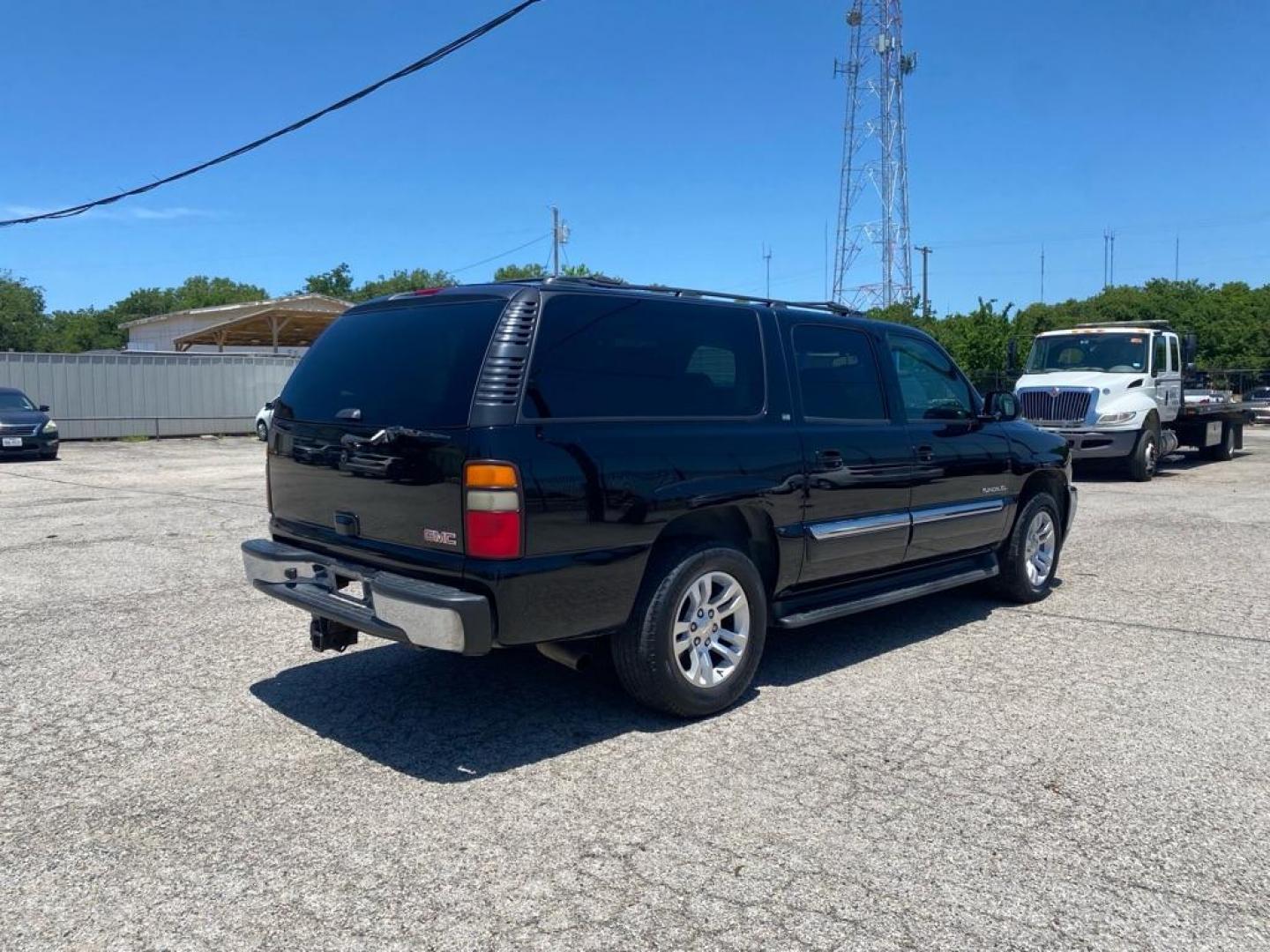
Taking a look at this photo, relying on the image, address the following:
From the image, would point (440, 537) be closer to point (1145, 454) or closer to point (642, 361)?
point (642, 361)

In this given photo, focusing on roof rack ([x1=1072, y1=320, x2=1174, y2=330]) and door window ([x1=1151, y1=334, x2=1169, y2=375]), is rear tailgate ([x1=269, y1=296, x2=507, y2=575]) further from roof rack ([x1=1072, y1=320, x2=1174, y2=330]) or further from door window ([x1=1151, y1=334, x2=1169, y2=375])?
roof rack ([x1=1072, y1=320, x2=1174, y2=330])

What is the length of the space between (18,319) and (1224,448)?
7639cm

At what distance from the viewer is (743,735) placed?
446cm

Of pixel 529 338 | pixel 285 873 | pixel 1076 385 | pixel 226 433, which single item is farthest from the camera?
pixel 226 433

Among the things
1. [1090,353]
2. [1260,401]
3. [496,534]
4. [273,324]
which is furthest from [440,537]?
[1260,401]

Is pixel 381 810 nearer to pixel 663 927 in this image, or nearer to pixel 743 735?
pixel 663 927

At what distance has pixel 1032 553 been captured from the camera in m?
7.05

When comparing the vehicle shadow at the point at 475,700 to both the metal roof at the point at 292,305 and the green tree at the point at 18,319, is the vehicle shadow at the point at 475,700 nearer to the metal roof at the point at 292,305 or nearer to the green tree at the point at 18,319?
the metal roof at the point at 292,305

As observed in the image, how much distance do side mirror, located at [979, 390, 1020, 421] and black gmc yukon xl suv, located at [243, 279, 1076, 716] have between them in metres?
0.97

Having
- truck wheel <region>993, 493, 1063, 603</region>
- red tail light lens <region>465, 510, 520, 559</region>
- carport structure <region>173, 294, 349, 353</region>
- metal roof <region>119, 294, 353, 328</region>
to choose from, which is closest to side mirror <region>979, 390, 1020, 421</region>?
truck wheel <region>993, 493, 1063, 603</region>

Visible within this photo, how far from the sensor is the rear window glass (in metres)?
4.13

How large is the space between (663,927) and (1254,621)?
17.5ft

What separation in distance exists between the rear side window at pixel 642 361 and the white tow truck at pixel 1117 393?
11.6 m

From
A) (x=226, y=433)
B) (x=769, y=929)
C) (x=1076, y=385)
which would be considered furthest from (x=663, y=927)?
(x=226, y=433)
